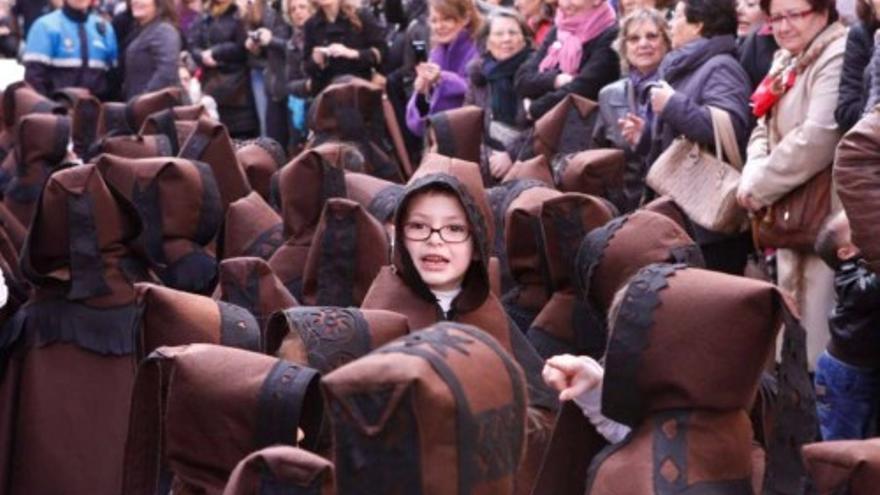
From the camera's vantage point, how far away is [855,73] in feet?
24.3

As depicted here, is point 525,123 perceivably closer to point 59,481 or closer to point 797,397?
point 59,481

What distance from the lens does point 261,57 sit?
15305 millimetres

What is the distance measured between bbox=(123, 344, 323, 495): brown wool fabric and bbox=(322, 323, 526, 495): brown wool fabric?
937 mm

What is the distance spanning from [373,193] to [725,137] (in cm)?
155

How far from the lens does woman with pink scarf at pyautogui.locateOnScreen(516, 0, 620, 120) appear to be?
1046cm

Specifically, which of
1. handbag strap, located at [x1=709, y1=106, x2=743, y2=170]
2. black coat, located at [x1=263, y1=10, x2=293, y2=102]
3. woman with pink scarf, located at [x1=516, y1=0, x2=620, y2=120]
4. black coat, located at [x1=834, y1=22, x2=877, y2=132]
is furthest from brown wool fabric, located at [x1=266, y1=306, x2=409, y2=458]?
black coat, located at [x1=263, y1=10, x2=293, y2=102]

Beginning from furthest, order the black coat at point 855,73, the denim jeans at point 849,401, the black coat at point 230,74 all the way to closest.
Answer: the black coat at point 230,74 → the black coat at point 855,73 → the denim jeans at point 849,401

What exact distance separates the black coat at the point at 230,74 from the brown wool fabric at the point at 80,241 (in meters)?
8.12

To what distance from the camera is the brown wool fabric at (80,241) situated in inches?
281

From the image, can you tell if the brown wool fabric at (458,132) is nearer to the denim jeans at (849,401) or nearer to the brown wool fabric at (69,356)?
the brown wool fabric at (69,356)

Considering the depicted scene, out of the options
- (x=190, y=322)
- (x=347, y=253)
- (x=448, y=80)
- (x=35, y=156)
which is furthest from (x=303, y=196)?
(x=448, y=80)

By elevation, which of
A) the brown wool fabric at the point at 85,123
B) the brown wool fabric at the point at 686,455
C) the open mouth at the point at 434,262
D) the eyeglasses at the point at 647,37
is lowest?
the brown wool fabric at the point at 85,123

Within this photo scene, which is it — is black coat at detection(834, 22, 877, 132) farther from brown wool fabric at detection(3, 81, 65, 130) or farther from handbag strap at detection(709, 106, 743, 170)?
brown wool fabric at detection(3, 81, 65, 130)


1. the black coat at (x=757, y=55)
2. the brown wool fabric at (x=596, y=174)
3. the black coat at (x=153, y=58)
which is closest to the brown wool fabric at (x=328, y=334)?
the brown wool fabric at (x=596, y=174)
